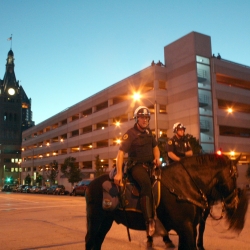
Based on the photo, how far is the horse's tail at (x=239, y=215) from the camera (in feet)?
15.9

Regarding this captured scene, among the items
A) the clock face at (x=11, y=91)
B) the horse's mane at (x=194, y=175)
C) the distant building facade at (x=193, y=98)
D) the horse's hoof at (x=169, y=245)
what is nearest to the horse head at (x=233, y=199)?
the horse's mane at (x=194, y=175)

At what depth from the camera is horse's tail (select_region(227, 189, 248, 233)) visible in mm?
4844

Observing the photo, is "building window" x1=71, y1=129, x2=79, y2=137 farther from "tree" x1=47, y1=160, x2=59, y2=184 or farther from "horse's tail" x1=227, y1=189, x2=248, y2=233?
"horse's tail" x1=227, y1=189, x2=248, y2=233

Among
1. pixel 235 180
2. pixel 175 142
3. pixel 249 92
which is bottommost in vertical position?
pixel 235 180

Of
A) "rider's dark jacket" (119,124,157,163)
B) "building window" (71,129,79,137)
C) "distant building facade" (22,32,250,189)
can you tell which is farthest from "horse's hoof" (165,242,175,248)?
"building window" (71,129,79,137)

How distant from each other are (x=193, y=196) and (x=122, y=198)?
1057 millimetres

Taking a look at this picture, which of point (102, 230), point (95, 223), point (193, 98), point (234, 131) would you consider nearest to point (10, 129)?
point (234, 131)

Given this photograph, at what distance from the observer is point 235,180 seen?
487 cm

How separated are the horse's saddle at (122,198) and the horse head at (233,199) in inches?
38.6

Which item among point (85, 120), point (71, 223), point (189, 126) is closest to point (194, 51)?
point (189, 126)

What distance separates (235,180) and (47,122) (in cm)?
8029

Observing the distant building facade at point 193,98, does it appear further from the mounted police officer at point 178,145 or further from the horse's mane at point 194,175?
the horse's mane at point 194,175

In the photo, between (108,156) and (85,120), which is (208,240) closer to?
(108,156)

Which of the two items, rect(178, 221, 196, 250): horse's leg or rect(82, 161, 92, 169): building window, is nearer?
rect(178, 221, 196, 250): horse's leg
